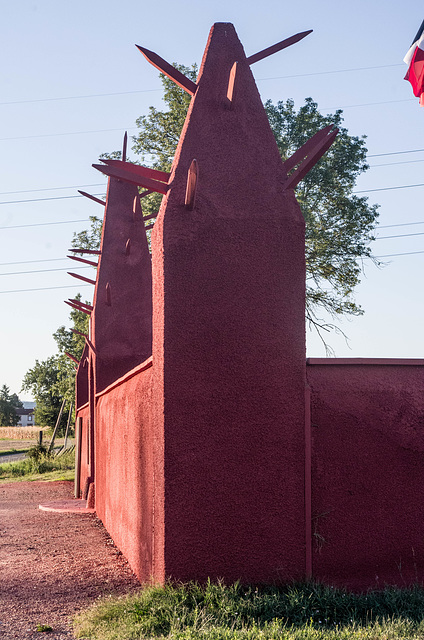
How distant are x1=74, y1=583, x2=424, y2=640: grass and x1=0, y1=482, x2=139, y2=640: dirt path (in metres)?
0.47

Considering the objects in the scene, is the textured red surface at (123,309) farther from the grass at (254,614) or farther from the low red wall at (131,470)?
the grass at (254,614)

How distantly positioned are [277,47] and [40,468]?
20920mm

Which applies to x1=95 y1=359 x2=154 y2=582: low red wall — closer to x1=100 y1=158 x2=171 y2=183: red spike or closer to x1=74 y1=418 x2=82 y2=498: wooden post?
x1=100 y1=158 x2=171 y2=183: red spike

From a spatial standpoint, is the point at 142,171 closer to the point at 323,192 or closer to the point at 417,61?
the point at 417,61

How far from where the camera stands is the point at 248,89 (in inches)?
279

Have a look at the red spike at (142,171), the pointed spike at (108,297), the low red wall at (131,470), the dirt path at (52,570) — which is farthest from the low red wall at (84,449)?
the red spike at (142,171)

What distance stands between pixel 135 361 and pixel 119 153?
13.8 meters

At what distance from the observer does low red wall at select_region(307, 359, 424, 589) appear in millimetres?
6379

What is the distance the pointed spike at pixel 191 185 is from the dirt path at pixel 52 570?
380 cm

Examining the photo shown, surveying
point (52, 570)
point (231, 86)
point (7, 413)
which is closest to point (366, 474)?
point (52, 570)

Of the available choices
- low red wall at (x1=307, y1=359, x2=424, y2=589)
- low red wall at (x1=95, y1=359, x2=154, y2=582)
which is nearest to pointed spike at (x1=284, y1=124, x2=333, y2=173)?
low red wall at (x1=307, y1=359, x2=424, y2=589)

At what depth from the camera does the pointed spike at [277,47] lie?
7.18 meters

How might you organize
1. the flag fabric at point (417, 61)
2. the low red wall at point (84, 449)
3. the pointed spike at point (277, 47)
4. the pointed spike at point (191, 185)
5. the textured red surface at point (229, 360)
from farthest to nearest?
the low red wall at point (84, 449), the flag fabric at point (417, 61), the pointed spike at point (277, 47), the pointed spike at point (191, 185), the textured red surface at point (229, 360)

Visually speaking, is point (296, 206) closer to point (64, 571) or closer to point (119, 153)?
point (64, 571)
